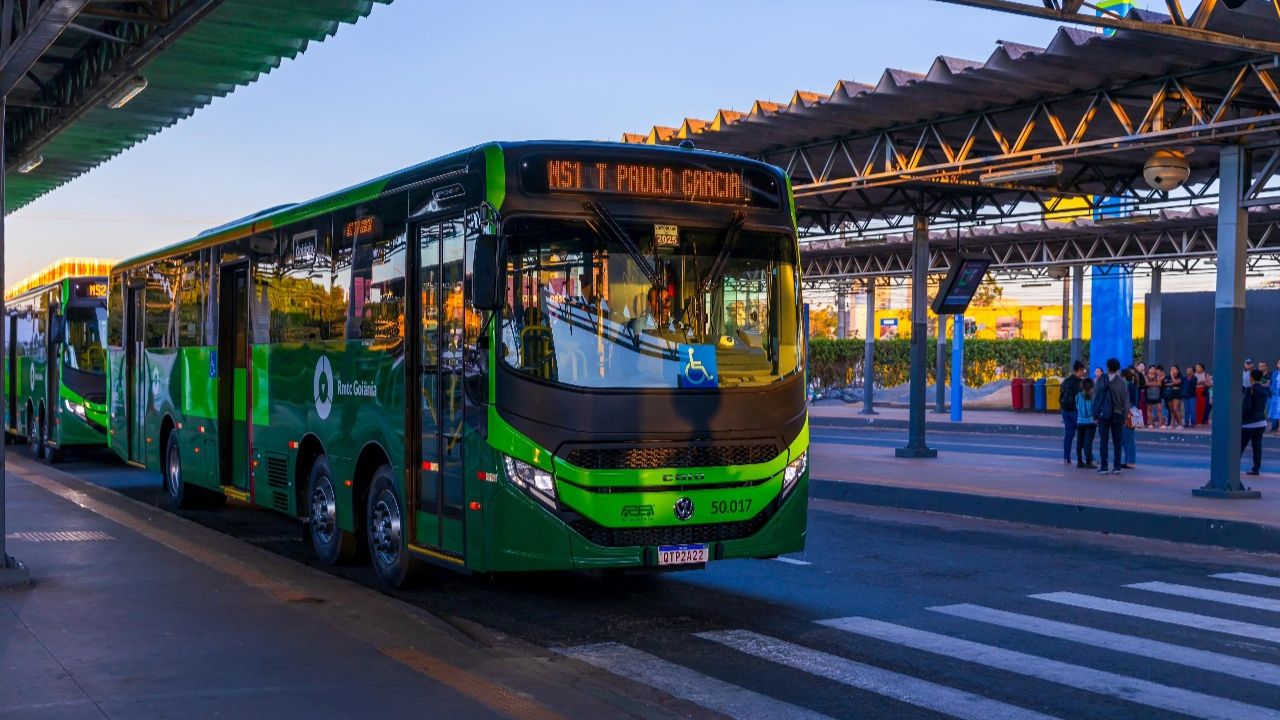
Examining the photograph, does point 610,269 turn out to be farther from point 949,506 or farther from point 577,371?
point 949,506

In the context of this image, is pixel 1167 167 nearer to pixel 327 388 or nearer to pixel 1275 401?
pixel 327 388

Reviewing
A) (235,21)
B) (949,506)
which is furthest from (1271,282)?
(235,21)

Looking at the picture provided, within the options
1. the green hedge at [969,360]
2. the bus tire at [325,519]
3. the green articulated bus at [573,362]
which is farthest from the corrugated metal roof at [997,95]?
the green hedge at [969,360]

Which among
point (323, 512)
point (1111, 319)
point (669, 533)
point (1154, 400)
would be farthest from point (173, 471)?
point (1111, 319)

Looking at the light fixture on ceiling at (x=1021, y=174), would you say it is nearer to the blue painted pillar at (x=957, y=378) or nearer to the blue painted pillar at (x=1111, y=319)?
the blue painted pillar at (x=957, y=378)

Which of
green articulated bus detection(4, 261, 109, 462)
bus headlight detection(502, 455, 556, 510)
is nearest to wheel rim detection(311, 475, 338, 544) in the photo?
bus headlight detection(502, 455, 556, 510)

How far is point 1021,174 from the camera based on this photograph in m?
19.7

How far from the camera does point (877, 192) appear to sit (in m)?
26.1

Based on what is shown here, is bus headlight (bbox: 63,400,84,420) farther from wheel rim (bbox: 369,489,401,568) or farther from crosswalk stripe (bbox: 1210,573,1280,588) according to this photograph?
crosswalk stripe (bbox: 1210,573,1280,588)

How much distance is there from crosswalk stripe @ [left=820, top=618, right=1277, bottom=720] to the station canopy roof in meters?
7.73

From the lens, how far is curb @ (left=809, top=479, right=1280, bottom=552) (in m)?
14.3

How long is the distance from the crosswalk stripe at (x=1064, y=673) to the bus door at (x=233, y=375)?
691 cm

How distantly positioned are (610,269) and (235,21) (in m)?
5.06

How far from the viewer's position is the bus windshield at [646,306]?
9297 mm
